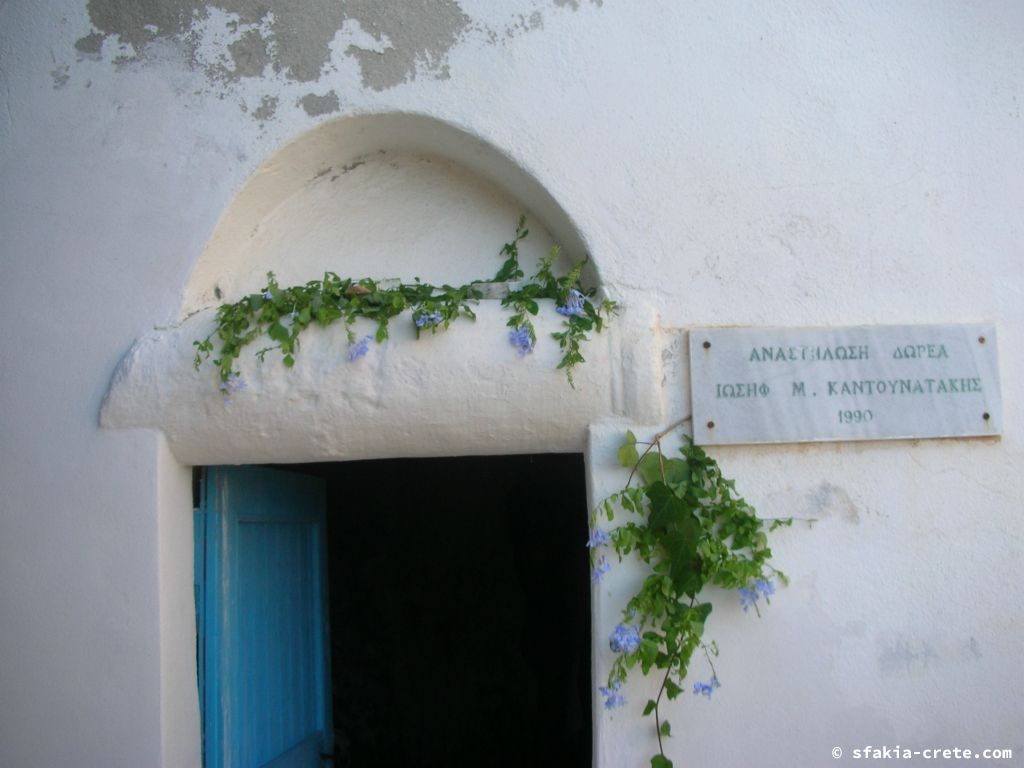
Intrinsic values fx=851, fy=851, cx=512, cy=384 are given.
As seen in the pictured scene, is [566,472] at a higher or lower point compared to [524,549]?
higher

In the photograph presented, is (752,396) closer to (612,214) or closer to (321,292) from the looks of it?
(612,214)

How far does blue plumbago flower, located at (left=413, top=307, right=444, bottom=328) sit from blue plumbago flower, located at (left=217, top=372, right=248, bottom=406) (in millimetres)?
551

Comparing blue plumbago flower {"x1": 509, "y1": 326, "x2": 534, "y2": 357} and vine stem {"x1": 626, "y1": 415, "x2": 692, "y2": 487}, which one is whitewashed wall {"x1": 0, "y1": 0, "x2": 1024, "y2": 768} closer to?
vine stem {"x1": 626, "y1": 415, "x2": 692, "y2": 487}

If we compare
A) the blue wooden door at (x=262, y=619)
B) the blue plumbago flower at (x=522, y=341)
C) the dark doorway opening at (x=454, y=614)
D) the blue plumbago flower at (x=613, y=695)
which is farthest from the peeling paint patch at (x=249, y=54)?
the dark doorway opening at (x=454, y=614)

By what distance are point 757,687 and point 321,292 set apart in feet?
5.63

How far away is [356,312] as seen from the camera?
2.54 metres

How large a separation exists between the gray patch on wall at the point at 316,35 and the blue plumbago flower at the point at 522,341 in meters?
0.85

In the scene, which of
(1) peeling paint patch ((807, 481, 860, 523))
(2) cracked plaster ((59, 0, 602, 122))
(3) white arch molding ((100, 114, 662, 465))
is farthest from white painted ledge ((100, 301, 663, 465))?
(2) cracked plaster ((59, 0, 602, 122))

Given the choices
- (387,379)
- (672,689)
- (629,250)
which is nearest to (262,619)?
(387,379)

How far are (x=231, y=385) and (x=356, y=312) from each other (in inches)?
16.8

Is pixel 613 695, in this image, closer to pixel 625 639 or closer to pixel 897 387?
pixel 625 639

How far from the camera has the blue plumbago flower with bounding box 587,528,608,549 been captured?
2.40 metres

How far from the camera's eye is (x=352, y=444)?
2.59 m

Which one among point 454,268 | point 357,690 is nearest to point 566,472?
point 357,690
